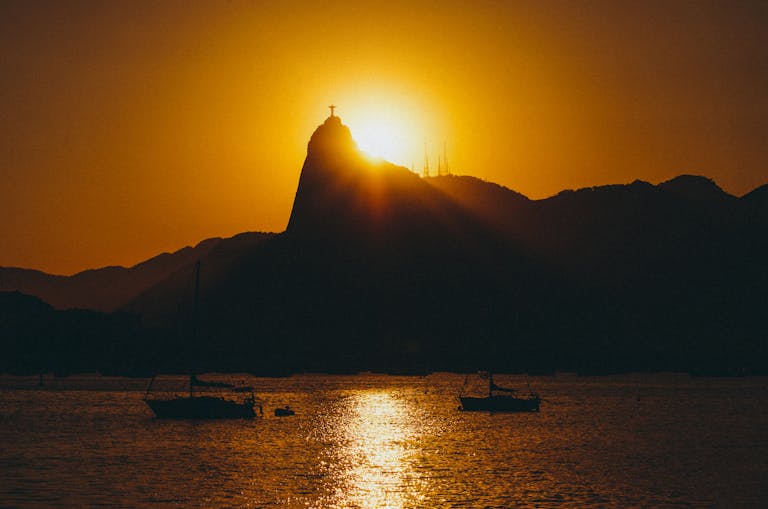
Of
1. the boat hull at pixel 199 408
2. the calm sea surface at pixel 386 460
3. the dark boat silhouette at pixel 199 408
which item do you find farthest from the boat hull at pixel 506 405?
the boat hull at pixel 199 408

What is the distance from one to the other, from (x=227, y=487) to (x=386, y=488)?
11285 millimetres

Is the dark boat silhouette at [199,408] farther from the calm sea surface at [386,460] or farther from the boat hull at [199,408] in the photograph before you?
the calm sea surface at [386,460]

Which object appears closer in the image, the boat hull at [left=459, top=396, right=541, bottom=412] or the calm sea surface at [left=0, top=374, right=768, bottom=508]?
the calm sea surface at [left=0, top=374, right=768, bottom=508]

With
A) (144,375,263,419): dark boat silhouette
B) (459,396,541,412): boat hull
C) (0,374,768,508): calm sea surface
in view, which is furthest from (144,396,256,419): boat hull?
(459,396,541,412): boat hull

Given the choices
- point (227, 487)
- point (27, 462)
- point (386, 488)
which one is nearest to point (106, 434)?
point (27, 462)

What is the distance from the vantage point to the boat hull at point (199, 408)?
119m

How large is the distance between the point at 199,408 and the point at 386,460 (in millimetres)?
45118

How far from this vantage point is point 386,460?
81.5 metres

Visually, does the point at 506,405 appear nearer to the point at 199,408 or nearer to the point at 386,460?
the point at 199,408

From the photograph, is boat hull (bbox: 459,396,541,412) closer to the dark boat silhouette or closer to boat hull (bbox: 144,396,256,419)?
the dark boat silhouette

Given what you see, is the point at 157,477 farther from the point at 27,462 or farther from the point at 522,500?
the point at 522,500

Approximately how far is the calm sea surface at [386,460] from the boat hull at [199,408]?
1.82 meters

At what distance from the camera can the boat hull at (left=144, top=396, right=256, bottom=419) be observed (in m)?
119

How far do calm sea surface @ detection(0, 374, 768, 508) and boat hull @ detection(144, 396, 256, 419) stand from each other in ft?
5.96
